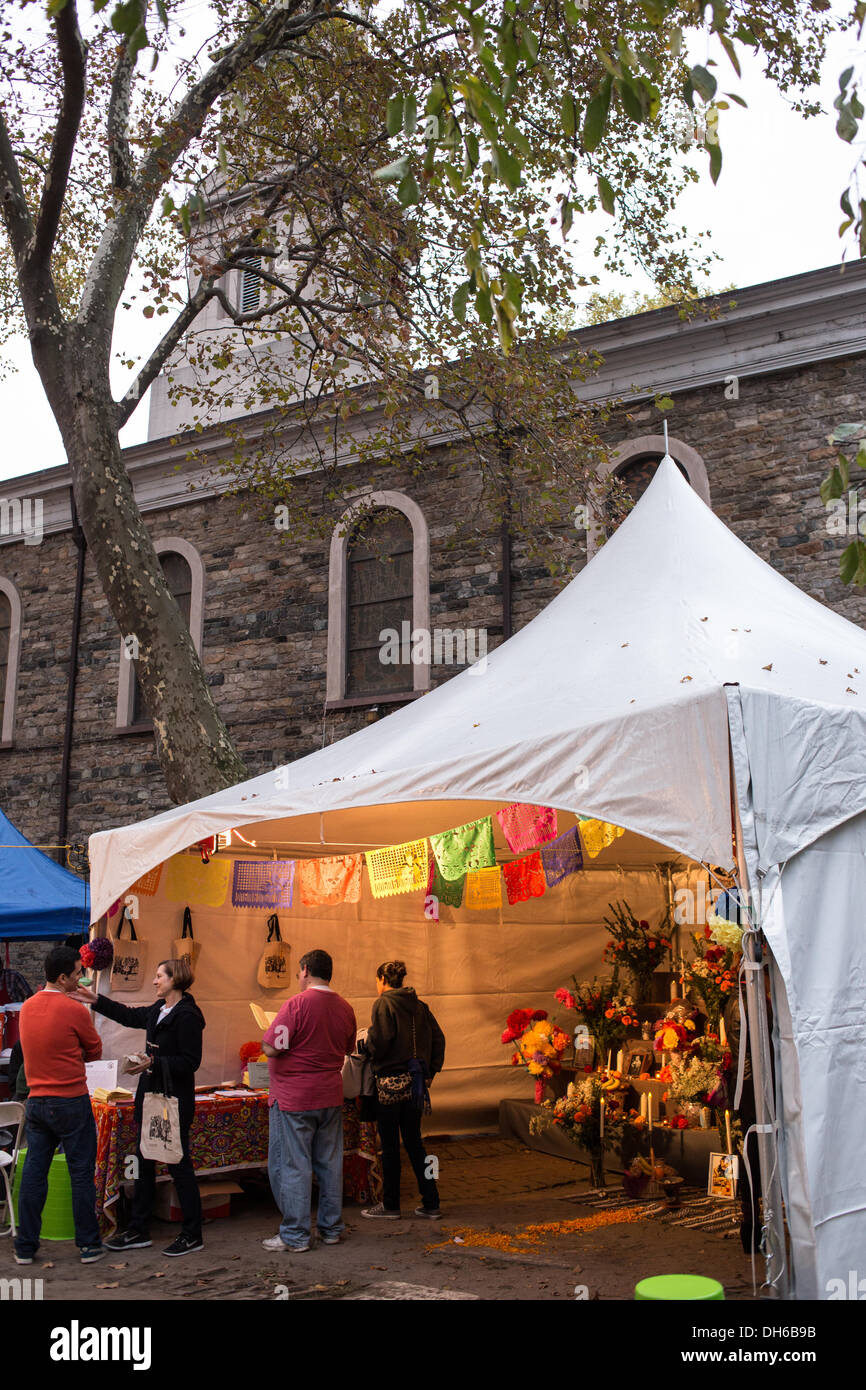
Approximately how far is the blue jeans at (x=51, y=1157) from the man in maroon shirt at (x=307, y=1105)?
946mm

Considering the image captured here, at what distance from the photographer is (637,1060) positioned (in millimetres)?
7402

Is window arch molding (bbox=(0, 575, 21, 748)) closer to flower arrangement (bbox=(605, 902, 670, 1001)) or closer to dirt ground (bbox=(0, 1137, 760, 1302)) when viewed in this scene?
dirt ground (bbox=(0, 1137, 760, 1302))

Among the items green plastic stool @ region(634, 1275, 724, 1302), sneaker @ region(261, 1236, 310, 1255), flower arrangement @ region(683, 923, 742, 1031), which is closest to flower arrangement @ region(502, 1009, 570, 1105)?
flower arrangement @ region(683, 923, 742, 1031)

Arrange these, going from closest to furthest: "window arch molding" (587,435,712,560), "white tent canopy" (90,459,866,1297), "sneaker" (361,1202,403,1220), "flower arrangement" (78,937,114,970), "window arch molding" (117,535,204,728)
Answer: "white tent canopy" (90,459,866,1297)
"sneaker" (361,1202,403,1220)
"flower arrangement" (78,937,114,970)
"window arch molding" (587,435,712,560)
"window arch molding" (117,535,204,728)

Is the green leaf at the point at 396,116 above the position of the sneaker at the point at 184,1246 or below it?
above

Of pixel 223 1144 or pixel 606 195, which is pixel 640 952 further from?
pixel 606 195

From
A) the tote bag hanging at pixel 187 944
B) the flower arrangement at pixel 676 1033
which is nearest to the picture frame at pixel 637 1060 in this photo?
the flower arrangement at pixel 676 1033

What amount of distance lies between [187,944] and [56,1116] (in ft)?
6.67

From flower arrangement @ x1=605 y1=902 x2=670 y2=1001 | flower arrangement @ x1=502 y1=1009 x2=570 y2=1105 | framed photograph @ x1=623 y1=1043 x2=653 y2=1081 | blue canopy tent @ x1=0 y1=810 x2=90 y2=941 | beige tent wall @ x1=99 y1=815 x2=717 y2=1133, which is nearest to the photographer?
framed photograph @ x1=623 y1=1043 x2=653 y2=1081

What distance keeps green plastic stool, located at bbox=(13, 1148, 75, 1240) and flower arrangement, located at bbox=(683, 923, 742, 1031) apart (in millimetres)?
3737

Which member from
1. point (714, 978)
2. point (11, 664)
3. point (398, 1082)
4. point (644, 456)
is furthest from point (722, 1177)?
point (11, 664)

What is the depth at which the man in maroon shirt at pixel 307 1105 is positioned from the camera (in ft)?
19.7

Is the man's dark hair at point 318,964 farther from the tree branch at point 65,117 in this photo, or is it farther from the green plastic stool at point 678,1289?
the tree branch at point 65,117

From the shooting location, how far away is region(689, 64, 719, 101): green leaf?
4.11m
